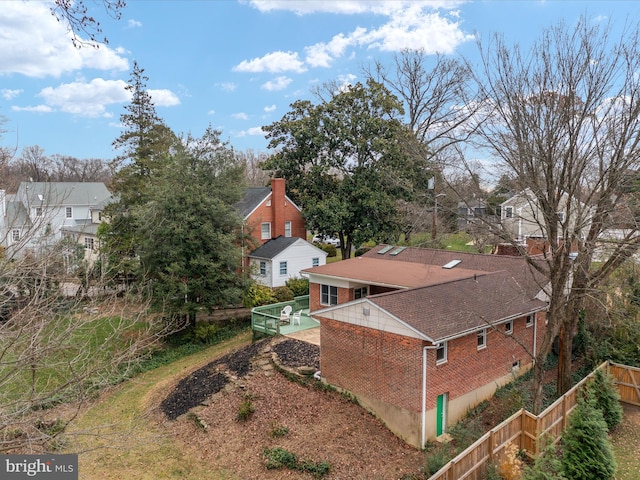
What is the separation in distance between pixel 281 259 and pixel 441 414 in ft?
59.5

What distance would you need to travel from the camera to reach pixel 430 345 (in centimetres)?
1319

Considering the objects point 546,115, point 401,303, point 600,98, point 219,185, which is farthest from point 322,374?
point 219,185

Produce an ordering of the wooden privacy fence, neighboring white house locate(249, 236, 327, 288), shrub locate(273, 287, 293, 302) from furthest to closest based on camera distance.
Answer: neighboring white house locate(249, 236, 327, 288) < shrub locate(273, 287, 293, 302) < the wooden privacy fence

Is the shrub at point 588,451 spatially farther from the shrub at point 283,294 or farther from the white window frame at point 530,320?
the shrub at point 283,294

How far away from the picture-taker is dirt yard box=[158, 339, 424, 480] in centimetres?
1254

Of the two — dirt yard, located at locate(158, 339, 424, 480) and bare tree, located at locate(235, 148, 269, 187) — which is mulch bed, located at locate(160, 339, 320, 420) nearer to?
dirt yard, located at locate(158, 339, 424, 480)

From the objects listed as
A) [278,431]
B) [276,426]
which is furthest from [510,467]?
[276,426]

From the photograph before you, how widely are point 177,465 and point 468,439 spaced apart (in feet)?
26.8

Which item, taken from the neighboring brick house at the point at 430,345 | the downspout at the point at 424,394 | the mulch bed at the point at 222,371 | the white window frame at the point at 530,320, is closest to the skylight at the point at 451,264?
the neighboring brick house at the point at 430,345

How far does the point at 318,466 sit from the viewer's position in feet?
40.1

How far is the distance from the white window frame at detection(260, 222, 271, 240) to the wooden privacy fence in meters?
23.4

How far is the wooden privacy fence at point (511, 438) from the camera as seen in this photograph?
9.95 m

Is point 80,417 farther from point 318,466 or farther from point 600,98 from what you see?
point 600,98

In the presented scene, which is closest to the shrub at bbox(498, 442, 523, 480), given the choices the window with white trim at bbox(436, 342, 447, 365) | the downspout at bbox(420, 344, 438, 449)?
the downspout at bbox(420, 344, 438, 449)
